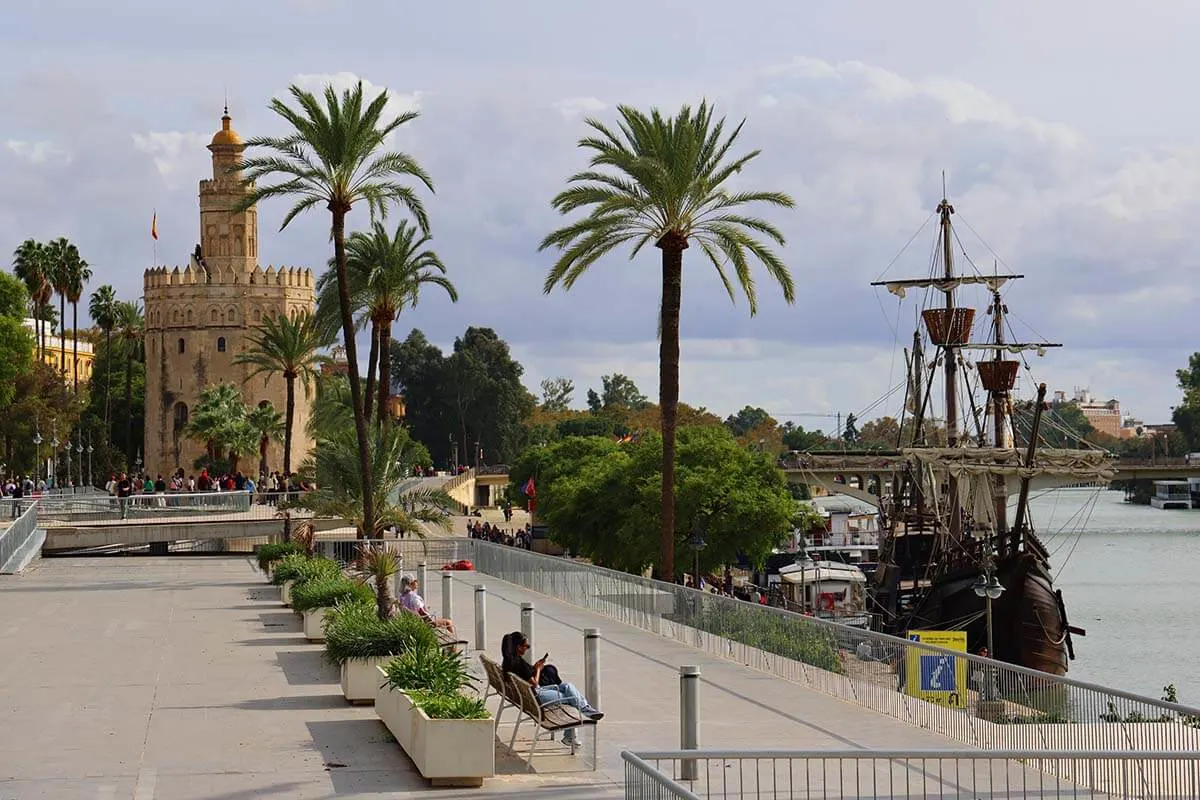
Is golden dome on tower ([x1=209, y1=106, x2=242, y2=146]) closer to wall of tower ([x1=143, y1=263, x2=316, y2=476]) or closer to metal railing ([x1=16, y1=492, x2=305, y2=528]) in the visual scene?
wall of tower ([x1=143, y1=263, x2=316, y2=476])

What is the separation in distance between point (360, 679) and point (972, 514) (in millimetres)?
55657

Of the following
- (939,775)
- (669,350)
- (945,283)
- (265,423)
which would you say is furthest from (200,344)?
(939,775)

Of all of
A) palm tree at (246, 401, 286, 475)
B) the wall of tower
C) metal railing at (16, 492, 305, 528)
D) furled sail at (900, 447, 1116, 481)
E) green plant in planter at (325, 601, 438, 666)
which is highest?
the wall of tower

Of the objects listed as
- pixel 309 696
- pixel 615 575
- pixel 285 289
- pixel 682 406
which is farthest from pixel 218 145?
pixel 309 696

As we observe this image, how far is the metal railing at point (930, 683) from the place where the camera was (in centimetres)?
1309

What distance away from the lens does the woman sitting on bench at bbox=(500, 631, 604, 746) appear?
45.5ft

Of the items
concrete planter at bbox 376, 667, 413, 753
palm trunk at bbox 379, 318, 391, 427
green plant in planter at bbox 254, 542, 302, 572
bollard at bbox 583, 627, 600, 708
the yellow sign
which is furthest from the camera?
palm trunk at bbox 379, 318, 391, 427

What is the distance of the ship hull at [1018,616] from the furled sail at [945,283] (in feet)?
79.8

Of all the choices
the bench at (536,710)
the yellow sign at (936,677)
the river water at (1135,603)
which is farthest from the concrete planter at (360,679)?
the river water at (1135,603)

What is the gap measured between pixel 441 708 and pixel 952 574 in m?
47.8

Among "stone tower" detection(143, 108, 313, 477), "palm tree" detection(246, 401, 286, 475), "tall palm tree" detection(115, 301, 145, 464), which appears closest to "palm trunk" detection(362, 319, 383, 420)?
"palm tree" detection(246, 401, 286, 475)

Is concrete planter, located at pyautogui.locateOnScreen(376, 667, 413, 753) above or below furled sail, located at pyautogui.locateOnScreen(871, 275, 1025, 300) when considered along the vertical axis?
below

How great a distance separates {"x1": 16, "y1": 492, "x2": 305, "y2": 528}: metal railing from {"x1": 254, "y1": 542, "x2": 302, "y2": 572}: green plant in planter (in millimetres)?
11224

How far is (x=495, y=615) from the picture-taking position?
87.8 ft
